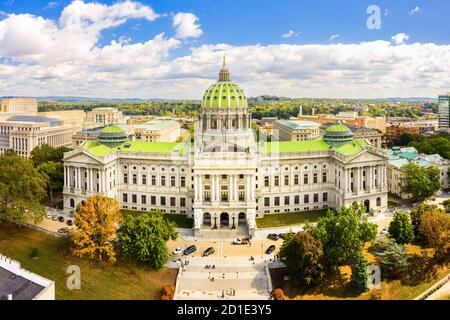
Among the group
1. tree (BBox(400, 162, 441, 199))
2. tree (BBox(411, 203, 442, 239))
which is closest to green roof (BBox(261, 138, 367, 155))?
tree (BBox(400, 162, 441, 199))

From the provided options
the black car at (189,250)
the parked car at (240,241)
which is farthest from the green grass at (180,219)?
the black car at (189,250)

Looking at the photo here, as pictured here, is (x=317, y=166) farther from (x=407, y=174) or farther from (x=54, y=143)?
(x=54, y=143)

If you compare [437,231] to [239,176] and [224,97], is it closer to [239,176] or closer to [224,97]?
[239,176]

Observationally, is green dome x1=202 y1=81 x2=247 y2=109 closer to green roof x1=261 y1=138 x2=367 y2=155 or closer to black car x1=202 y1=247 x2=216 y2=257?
green roof x1=261 y1=138 x2=367 y2=155

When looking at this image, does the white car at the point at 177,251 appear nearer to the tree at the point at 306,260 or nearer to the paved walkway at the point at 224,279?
the paved walkway at the point at 224,279
